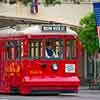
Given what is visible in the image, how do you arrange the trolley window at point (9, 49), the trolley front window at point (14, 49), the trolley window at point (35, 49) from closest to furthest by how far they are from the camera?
the trolley window at point (35, 49), the trolley front window at point (14, 49), the trolley window at point (9, 49)

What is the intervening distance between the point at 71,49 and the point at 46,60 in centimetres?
119

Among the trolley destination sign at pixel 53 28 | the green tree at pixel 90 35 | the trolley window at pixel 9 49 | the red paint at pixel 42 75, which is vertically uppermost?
the trolley destination sign at pixel 53 28

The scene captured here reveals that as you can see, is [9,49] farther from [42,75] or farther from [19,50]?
[42,75]

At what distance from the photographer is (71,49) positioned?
96.0 feet

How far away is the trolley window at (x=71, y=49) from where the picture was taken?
2913 cm

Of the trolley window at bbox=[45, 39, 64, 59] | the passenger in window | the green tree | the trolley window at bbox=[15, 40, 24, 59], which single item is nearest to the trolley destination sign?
the trolley window at bbox=[45, 39, 64, 59]

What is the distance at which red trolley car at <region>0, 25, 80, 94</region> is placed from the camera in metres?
28.7

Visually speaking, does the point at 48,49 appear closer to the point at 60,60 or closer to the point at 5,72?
the point at 60,60

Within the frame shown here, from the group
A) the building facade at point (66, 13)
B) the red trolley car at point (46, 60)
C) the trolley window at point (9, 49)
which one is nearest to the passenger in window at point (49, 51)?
the red trolley car at point (46, 60)

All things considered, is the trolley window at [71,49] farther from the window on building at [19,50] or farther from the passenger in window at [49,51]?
the window on building at [19,50]

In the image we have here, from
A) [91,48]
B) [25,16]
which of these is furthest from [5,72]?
[25,16]

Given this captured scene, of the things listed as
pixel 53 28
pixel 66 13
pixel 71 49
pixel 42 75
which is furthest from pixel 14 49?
pixel 66 13

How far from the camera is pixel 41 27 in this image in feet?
95.6

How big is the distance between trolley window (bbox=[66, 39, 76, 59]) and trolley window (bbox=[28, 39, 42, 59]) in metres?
1.18
